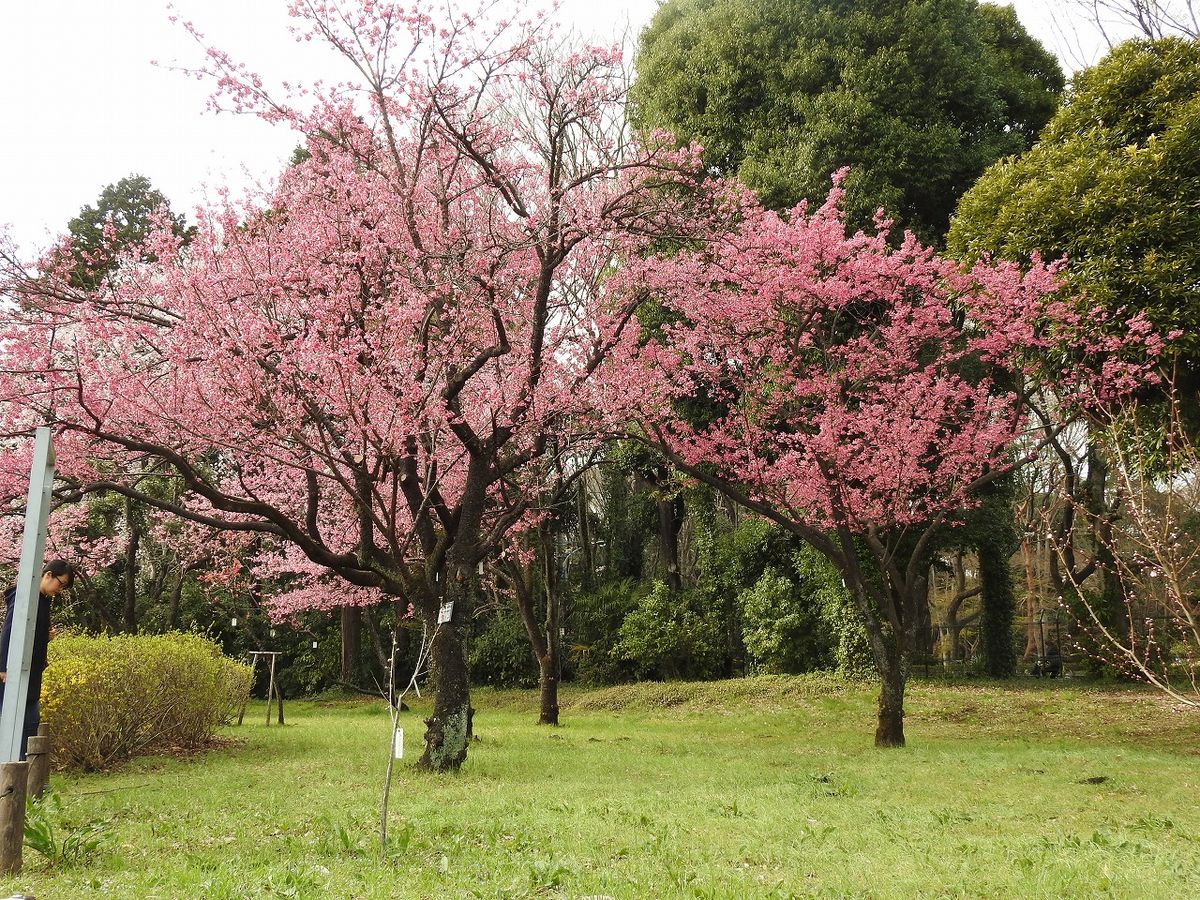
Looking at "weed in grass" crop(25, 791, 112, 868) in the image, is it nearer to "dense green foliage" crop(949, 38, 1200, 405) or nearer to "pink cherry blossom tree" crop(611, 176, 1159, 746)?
"pink cherry blossom tree" crop(611, 176, 1159, 746)

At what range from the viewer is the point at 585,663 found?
22969 millimetres

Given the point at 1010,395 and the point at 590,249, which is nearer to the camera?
the point at 590,249

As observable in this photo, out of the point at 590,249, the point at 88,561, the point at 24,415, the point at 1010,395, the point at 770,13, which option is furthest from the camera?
the point at 88,561

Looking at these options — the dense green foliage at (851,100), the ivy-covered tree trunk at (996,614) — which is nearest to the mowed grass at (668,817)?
the ivy-covered tree trunk at (996,614)

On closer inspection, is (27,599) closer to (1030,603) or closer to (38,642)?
(38,642)

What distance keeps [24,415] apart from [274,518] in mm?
3414

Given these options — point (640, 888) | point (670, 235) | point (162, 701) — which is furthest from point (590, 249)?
point (640, 888)

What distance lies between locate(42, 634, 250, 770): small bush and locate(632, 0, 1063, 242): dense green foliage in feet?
38.9

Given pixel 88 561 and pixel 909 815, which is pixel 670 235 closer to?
pixel 909 815

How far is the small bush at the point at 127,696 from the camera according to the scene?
340 inches

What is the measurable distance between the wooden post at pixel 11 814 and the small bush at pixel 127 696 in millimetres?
4604

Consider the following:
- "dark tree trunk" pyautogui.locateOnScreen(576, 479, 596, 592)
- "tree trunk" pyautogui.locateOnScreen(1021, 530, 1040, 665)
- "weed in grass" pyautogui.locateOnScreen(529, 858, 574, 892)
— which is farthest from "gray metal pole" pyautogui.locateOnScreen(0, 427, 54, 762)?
"tree trunk" pyautogui.locateOnScreen(1021, 530, 1040, 665)

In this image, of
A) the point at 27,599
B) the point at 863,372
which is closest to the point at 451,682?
the point at 27,599

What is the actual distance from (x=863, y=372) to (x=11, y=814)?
10.7m
